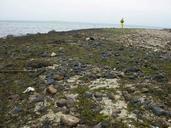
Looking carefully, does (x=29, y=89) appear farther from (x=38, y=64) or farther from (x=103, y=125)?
(x=103, y=125)

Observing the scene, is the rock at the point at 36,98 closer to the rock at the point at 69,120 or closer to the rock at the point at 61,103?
the rock at the point at 61,103

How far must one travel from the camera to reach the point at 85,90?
12391mm

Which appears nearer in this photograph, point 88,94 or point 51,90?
point 88,94

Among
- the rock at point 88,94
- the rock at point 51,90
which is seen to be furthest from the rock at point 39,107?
the rock at point 88,94

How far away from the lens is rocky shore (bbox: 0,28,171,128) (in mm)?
10109

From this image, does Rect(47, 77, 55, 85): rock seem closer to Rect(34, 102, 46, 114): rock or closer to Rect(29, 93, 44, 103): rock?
Rect(29, 93, 44, 103): rock

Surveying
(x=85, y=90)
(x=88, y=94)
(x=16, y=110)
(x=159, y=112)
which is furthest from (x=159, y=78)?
(x=16, y=110)

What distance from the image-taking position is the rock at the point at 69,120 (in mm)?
9680

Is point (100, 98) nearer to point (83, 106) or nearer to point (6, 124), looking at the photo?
point (83, 106)

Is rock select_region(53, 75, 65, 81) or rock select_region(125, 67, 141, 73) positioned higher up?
rock select_region(125, 67, 141, 73)

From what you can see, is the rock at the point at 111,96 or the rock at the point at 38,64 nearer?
the rock at the point at 111,96

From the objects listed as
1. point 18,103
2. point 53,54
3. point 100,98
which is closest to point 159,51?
point 53,54

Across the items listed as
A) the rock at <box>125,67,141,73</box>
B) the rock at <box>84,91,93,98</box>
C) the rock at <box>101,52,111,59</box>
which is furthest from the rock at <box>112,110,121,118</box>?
the rock at <box>101,52,111,59</box>

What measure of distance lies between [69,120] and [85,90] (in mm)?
2727
